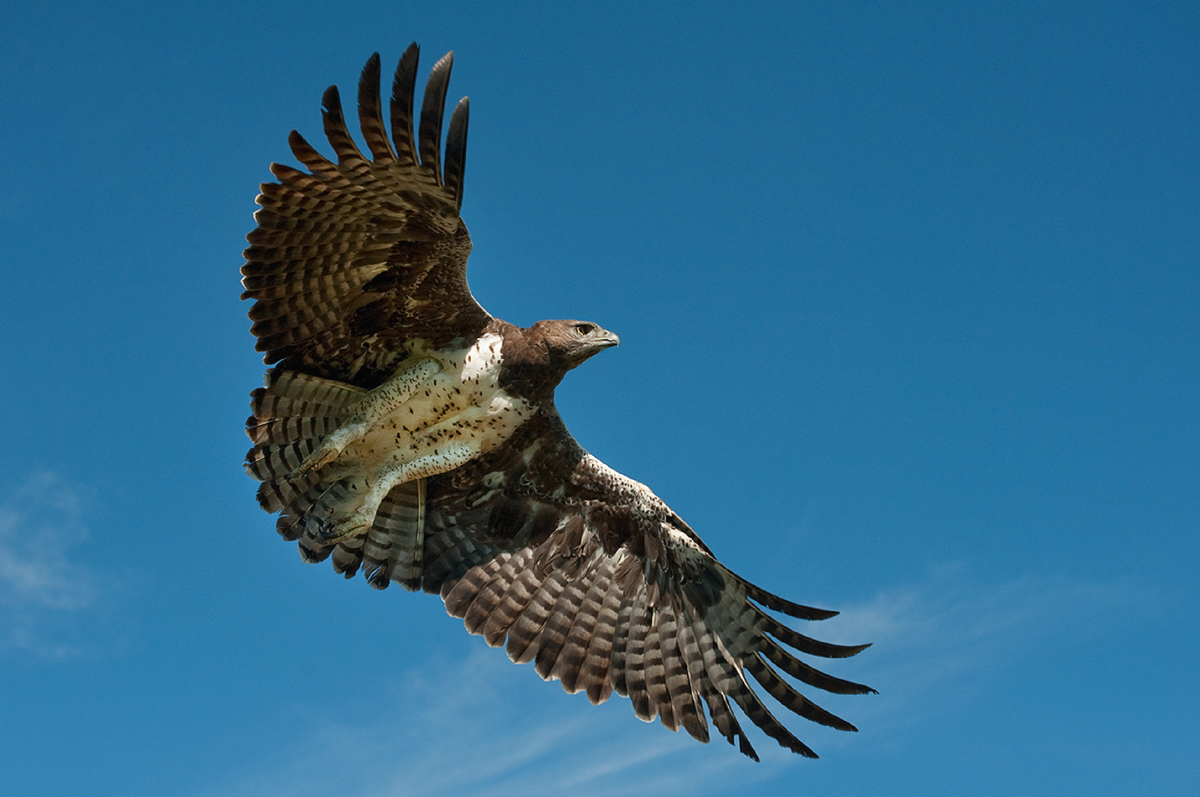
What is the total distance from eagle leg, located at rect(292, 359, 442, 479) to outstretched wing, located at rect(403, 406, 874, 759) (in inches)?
41.5

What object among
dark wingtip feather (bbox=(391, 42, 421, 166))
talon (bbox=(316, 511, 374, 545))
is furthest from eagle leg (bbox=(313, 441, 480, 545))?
dark wingtip feather (bbox=(391, 42, 421, 166))

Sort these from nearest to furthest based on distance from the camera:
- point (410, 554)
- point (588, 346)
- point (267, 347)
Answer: point (267, 347) < point (588, 346) < point (410, 554)

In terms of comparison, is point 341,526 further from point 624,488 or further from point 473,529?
point 624,488

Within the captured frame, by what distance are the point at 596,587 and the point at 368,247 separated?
365 cm

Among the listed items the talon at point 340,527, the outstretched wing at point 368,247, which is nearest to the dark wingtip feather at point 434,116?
the outstretched wing at point 368,247

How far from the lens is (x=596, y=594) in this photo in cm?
909

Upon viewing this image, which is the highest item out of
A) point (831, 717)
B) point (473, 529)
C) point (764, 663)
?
point (473, 529)

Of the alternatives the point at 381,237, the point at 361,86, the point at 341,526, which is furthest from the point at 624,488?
the point at 361,86

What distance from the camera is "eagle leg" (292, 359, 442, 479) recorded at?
808cm

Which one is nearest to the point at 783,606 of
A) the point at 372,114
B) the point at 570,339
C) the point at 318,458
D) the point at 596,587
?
the point at 596,587

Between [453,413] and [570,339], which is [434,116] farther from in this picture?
[453,413]

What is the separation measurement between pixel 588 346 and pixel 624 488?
150cm

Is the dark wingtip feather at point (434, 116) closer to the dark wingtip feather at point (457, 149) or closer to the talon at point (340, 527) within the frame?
the dark wingtip feather at point (457, 149)

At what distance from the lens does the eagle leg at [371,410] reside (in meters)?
8.08
